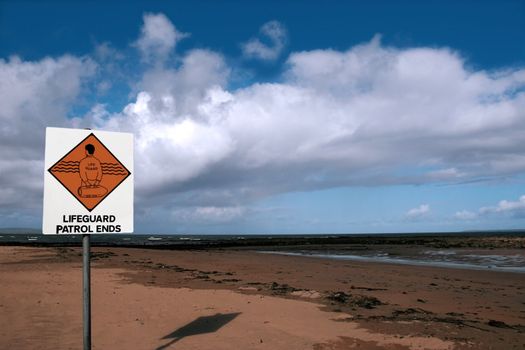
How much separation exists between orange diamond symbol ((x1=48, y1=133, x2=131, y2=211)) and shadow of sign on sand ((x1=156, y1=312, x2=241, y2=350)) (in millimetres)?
3565

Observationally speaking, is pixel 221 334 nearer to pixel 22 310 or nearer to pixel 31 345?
pixel 31 345

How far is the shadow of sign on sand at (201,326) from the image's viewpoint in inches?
303

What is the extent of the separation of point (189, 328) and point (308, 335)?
89.1 inches

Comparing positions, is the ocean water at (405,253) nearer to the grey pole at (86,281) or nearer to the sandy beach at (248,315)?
the grey pole at (86,281)

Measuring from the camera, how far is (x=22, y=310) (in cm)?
951

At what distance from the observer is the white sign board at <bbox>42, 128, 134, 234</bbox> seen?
171 inches

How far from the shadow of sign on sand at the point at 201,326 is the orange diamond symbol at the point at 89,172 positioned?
11.7ft

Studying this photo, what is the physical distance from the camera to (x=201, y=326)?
27.9ft

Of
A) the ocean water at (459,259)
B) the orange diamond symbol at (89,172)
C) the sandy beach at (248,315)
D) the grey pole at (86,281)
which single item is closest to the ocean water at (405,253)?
the ocean water at (459,259)

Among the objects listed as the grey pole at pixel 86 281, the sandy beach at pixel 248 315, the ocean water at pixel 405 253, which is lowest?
the ocean water at pixel 405 253

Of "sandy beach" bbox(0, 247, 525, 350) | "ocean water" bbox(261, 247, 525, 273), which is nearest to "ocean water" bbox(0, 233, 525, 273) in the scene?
"ocean water" bbox(261, 247, 525, 273)

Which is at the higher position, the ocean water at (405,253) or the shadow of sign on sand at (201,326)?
the shadow of sign on sand at (201,326)

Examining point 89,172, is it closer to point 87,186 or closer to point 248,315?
point 87,186

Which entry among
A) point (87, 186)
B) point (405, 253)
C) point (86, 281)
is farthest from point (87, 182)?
point (405, 253)
